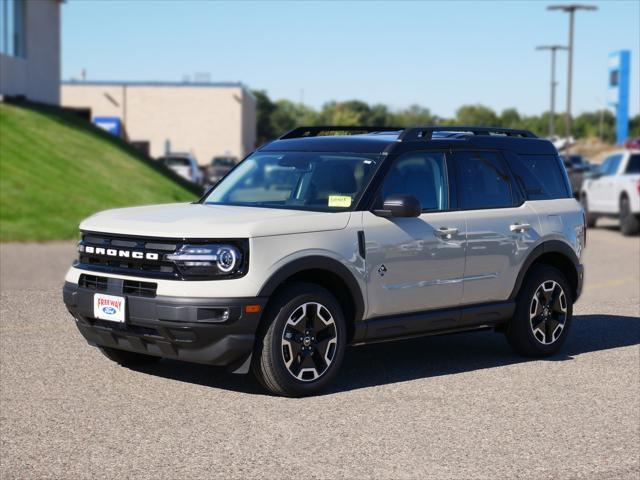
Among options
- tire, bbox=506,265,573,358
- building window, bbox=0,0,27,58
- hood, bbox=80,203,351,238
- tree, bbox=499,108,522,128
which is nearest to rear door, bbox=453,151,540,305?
tire, bbox=506,265,573,358

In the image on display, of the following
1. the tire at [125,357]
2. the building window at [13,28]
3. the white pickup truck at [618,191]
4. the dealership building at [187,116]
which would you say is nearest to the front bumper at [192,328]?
the tire at [125,357]

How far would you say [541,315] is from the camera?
9602 millimetres

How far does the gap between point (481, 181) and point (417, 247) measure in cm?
112

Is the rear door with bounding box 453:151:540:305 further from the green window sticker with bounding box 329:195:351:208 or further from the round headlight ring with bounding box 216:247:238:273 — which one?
the round headlight ring with bounding box 216:247:238:273

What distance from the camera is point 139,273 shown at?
7.63m

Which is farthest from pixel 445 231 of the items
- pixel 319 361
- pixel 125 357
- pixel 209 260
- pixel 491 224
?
pixel 125 357

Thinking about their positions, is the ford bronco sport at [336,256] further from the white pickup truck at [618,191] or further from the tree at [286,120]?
the tree at [286,120]

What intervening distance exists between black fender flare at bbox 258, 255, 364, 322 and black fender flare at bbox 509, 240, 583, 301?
5.88ft

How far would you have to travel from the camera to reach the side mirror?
8.16 metres

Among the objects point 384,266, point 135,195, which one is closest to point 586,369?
point 384,266

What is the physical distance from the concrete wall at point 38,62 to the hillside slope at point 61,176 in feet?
2.79

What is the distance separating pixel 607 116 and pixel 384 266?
17966 centimetres

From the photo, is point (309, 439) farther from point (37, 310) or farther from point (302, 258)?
point (37, 310)

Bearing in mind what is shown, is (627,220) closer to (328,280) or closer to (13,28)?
(13,28)
